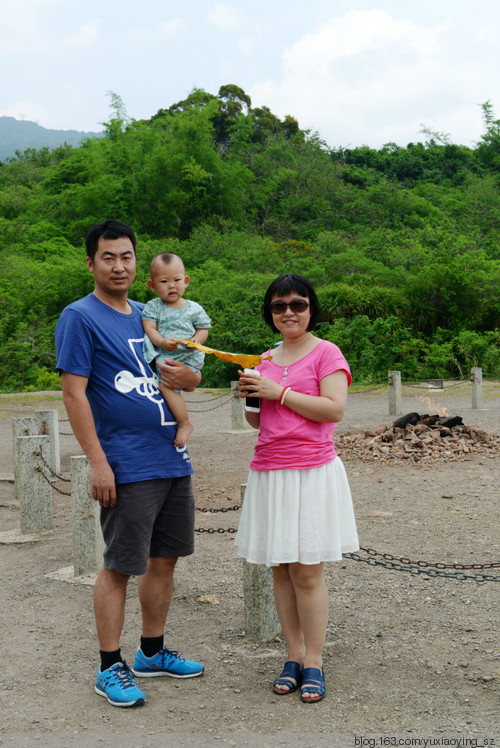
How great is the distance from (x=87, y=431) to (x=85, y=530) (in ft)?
6.26

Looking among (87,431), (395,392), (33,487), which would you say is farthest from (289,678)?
(395,392)

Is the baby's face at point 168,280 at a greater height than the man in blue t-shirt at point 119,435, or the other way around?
the baby's face at point 168,280

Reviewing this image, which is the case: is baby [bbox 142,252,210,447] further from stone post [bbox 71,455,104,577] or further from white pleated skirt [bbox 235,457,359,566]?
stone post [bbox 71,455,104,577]

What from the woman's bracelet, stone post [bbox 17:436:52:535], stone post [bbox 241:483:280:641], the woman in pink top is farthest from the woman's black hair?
stone post [bbox 17:436:52:535]

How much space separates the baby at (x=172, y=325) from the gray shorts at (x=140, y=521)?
209mm

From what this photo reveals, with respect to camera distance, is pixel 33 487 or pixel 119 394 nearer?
pixel 119 394

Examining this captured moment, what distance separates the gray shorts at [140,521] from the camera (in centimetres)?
262

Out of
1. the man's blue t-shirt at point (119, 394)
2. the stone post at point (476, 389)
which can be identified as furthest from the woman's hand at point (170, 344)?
the stone post at point (476, 389)

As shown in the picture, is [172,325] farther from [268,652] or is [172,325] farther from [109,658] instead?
[268,652]

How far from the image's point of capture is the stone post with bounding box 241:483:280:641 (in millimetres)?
3281

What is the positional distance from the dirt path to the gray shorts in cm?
59

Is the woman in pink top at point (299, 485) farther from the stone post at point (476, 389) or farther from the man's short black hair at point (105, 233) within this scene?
the stone post at point (476, 389)

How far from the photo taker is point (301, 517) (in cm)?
263

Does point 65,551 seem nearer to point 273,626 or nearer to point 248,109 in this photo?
point 273,626
